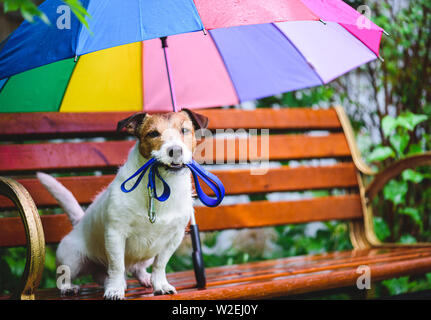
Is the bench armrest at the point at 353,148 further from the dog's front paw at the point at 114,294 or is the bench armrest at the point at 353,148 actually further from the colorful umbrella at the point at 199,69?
the dog's front paw at the point at 114,294

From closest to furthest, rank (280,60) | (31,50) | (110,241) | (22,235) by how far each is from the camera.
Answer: (31,50), (110,241), (22,235), (280,60)

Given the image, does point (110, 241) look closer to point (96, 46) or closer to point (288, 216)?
point (96, 46)

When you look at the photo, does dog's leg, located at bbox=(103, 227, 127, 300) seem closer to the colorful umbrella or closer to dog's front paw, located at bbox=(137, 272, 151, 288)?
dog's front paw, located at bbox=(137, 272, 151, 288)

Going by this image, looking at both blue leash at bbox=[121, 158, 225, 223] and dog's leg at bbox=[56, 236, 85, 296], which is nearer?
blue leash at bbox=[121, 158, 225, 223]

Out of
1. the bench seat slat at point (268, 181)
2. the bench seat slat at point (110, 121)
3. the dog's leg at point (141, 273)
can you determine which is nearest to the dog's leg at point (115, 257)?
the dog's leg at point (141, 273)

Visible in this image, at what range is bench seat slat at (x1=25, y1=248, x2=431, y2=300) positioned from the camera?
1754mm

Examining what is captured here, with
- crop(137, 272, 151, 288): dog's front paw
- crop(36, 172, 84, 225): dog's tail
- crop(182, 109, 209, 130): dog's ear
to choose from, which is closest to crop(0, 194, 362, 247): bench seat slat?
crop(36, 172, 84, 225): dog's tail

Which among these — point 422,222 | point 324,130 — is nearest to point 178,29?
point 324,130

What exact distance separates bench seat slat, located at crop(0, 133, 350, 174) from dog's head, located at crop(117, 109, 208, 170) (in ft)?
2.54

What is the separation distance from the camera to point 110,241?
170 cm

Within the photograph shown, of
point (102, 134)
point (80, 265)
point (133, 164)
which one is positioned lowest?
point (80, 265)

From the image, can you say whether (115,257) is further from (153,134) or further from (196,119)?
(196,119)
